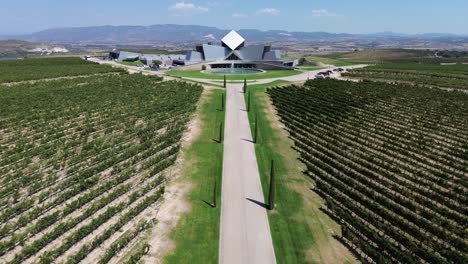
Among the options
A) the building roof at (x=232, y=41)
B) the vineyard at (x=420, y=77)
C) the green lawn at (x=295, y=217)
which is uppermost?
the building roof at (x=232, y=41)

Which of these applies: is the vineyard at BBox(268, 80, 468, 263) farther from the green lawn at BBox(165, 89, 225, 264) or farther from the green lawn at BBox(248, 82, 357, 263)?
the green lawn at BBox(165, 89, 225, 264)

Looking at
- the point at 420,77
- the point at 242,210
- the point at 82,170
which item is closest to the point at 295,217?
the point at 242,210

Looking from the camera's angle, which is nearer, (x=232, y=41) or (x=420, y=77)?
(x=420, y=77)

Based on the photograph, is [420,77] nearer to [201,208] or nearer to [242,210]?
[242,210]

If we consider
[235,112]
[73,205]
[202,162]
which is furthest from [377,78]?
[73,205]

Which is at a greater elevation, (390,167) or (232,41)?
(232,41)

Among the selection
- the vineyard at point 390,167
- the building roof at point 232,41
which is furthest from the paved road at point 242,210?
the building roof at point 232,41

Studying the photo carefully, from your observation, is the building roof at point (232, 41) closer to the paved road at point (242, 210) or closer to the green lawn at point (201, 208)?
the green lawn at point (201, 208)

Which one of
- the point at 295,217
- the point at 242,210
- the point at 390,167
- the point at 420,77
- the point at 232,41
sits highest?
the point at 232,41
